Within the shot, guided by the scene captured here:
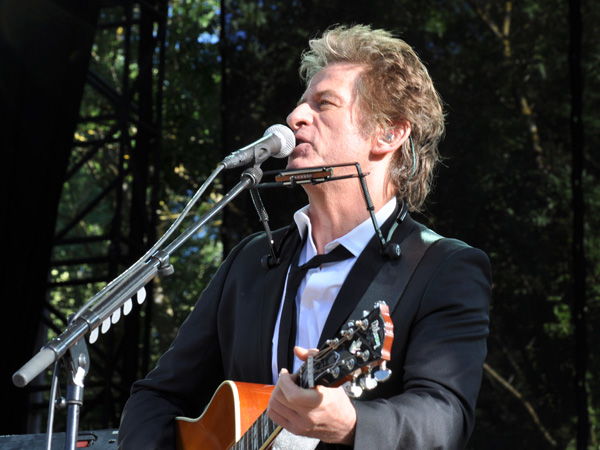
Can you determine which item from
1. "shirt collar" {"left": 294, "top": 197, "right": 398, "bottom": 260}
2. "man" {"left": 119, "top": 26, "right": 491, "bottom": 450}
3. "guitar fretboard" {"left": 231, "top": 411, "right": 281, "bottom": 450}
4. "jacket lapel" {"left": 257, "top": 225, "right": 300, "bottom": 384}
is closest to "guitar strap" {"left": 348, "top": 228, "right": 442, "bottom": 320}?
"man" {"left": 119, "top": 26, "right": 491, "bottom": 450}

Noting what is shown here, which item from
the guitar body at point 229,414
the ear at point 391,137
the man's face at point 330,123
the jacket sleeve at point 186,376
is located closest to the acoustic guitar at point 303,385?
the guitar body at point 229,414

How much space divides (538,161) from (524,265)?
1.75 ft

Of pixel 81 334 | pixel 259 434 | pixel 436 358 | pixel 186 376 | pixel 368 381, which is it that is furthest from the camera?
pixel 186 376

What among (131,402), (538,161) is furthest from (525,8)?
(131,402)

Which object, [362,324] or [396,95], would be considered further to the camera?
[396,95]

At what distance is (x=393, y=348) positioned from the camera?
186cm

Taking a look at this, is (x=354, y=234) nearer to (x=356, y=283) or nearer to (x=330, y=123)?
(x=356, y=283)

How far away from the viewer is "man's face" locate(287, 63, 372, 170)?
6.91 ft

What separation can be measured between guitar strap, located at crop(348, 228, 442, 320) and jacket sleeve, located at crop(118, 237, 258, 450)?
542 mm

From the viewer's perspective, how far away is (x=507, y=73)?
3.89 meters

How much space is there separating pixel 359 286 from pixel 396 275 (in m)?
0.10

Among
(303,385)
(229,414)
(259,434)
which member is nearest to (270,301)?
(229,414)

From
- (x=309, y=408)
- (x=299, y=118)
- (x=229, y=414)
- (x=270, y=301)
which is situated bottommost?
(x=229, y=414)

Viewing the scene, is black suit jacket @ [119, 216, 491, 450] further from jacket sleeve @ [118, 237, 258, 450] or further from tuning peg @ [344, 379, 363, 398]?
tuning peg @ [344, 379, 363, 398]
